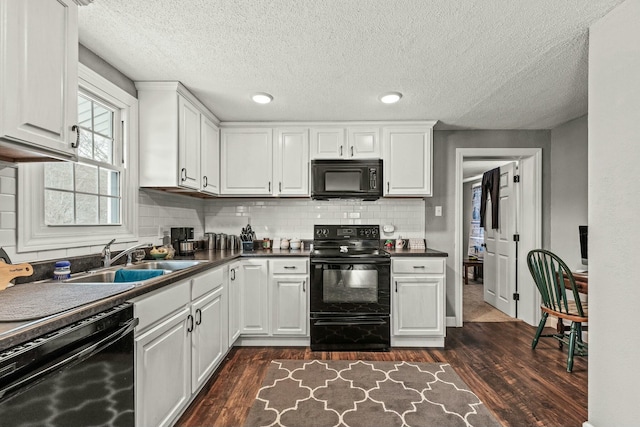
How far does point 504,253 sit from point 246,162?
3.42 meters

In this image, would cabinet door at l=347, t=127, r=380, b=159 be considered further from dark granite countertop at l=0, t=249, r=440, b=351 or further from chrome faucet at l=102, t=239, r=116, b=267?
chrome faucet at l=102, t=239, r=116, b=267

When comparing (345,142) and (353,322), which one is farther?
(345,142)

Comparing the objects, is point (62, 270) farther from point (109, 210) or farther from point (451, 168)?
point (451, 168)

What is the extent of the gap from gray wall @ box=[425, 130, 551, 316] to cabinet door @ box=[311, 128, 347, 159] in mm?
1156

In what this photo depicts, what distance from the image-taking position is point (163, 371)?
1695 mm

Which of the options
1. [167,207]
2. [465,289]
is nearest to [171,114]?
[167,207]

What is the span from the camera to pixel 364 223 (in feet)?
12.1

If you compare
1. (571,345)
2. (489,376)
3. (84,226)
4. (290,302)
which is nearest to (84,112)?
(84,226)

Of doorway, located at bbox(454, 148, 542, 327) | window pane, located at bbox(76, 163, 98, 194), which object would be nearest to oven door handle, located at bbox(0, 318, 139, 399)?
window pane, located at bbox(76, 163, 98, 194)

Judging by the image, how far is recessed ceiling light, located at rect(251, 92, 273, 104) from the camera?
269 cm

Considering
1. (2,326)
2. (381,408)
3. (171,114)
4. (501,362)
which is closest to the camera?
(2,326)

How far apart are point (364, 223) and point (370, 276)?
814 millimetres
